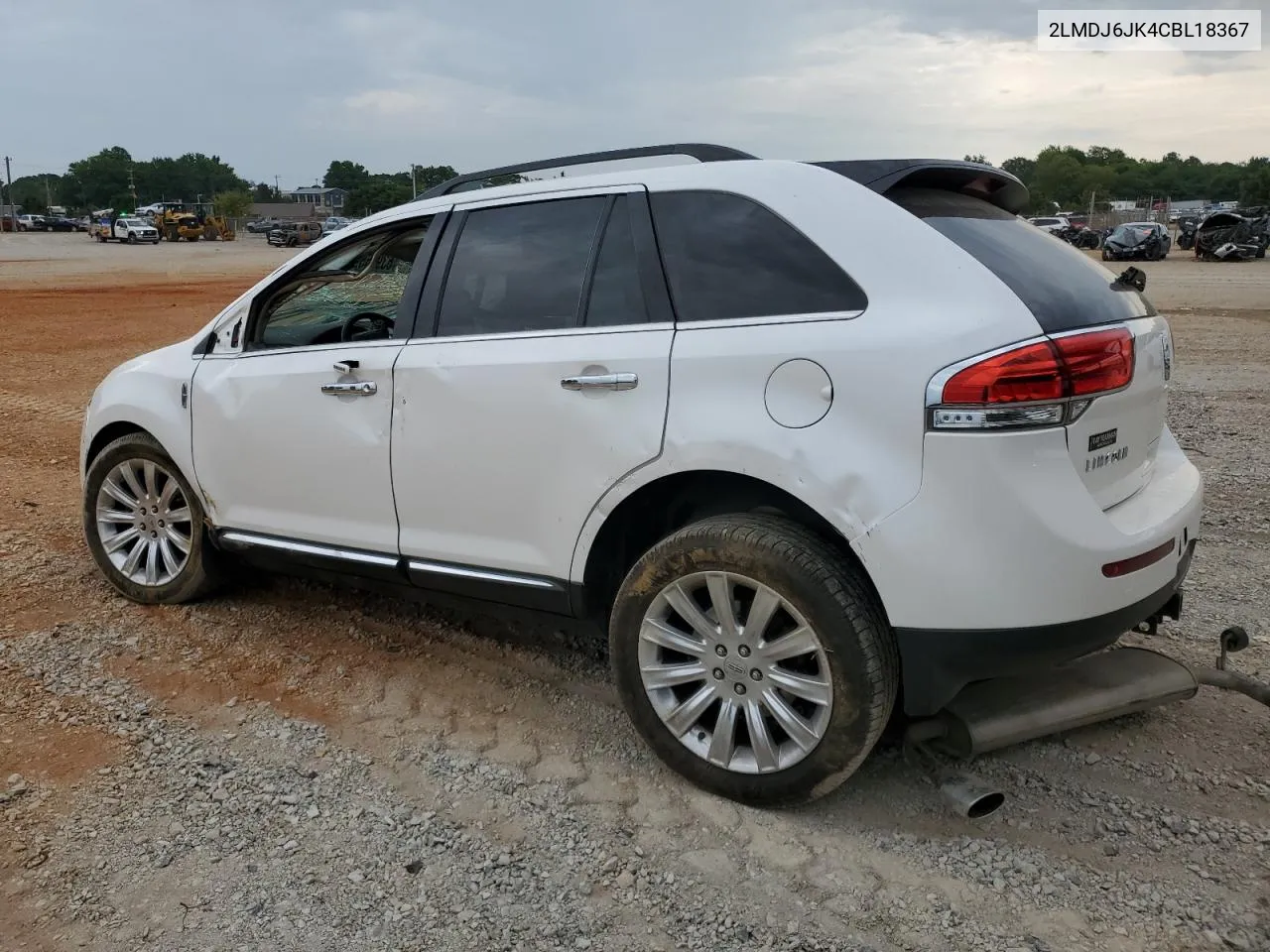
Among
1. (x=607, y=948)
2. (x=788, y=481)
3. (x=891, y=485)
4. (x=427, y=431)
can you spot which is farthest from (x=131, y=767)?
(x=891, y=485)

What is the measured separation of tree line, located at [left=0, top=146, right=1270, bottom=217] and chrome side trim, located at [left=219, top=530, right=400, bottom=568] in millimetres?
71942

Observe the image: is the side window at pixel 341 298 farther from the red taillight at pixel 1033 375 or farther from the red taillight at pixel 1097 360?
the red taillight at pixel 1097 360

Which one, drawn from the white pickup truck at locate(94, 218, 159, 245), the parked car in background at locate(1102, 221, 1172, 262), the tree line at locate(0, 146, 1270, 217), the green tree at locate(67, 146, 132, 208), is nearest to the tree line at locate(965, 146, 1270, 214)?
the tree line at locate(0, 146, 1270, 217)

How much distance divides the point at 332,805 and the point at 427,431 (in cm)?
125

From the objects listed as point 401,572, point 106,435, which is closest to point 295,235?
point 106,435

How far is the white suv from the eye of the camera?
8.82 feet

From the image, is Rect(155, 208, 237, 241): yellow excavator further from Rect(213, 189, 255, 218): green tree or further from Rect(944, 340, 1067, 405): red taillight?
Rect(944, 340, 1067, 405): red taillight

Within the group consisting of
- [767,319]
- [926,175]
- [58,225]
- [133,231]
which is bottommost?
[767,319]

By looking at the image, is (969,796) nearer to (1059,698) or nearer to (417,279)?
(1059,698)

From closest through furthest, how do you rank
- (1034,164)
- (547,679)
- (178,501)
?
(547,679), (178,501), (1034,164)

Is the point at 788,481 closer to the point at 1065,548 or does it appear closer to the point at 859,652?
the point at 859,652

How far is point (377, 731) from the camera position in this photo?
3.63 m

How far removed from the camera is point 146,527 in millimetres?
4766

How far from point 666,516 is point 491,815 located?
1.07 m
